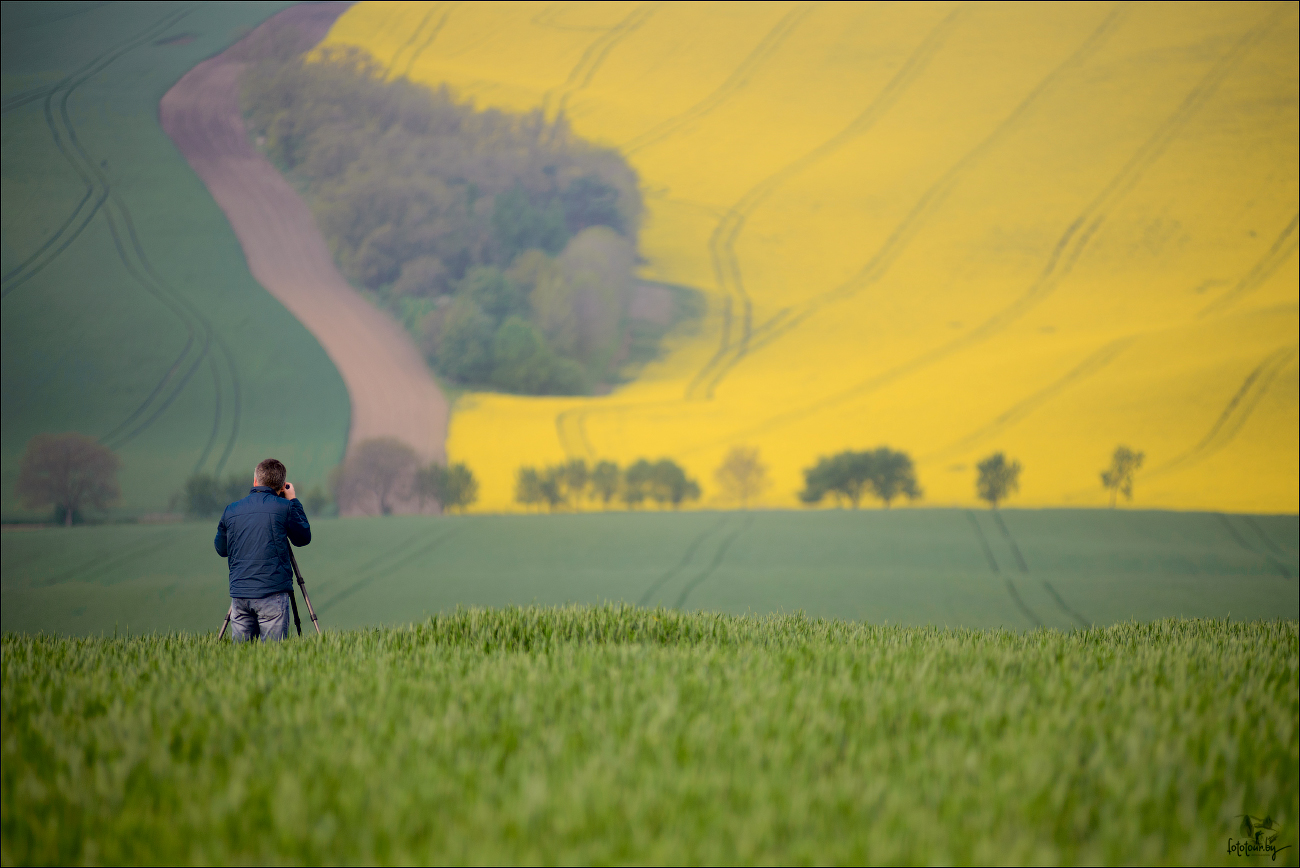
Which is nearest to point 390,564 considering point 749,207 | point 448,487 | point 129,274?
point 448,487

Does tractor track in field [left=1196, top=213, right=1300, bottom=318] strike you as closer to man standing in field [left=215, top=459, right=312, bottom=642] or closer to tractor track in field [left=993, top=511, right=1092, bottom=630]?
tractor track in field [left=993, top=511, right=1092, bottom=630]

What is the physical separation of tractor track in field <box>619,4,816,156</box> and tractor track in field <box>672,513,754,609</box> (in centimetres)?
6646

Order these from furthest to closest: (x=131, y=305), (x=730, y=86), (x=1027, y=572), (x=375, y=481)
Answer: (x=730, y=86)
(x=131, y=305)
(x=375, y=481)
(x=1027, y=572)

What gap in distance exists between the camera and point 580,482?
4706 centimetres

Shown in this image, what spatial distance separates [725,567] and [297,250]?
56233mm

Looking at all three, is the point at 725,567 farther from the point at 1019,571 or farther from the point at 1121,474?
the point at 1121,474

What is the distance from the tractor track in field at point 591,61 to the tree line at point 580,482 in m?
58.1

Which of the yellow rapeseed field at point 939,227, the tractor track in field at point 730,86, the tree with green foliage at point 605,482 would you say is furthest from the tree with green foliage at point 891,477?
the tractor track in field at point 730,86

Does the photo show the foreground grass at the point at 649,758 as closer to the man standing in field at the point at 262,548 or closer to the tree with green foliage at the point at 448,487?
the man standing in field at the point at 262,548

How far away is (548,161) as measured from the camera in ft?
282

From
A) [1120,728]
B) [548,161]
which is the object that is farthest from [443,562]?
[548,161]

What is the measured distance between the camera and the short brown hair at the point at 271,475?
26.8 ft

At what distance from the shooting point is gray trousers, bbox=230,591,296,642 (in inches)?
326

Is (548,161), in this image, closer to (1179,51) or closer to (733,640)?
(1179,51)
